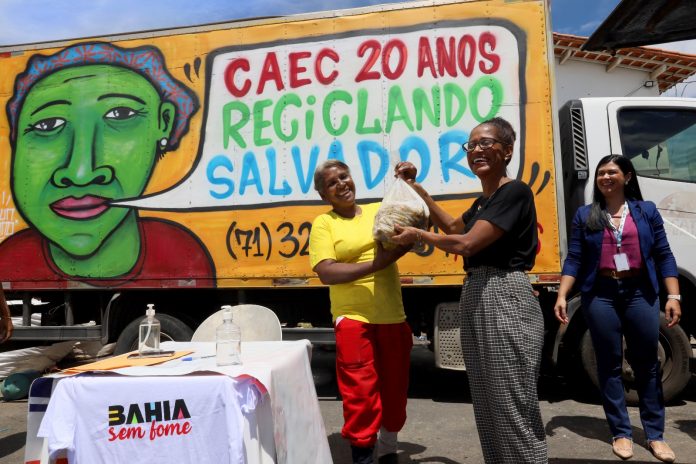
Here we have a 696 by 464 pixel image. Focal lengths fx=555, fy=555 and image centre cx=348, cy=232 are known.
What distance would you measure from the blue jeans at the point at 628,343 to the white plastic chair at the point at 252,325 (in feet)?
6.33

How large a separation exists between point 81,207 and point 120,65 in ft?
4.44

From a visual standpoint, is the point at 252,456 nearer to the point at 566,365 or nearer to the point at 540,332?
the point at 540,332

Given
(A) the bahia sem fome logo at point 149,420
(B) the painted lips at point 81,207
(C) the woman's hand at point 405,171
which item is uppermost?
(B) the painted lips at point 81,207

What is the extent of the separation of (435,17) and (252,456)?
3.84 meters

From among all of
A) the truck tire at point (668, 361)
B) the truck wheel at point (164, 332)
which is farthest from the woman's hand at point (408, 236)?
the truck wheel at point (164, 332)

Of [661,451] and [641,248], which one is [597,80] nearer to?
[641,248]

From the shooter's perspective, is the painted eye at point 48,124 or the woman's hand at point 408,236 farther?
the painted eye at point 48,124

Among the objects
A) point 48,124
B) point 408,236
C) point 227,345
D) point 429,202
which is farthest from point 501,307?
point 48,124

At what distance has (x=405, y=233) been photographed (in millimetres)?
2461

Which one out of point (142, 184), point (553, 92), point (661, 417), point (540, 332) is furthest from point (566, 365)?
point (142, 184)

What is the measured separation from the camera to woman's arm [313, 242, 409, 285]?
2.68 metres

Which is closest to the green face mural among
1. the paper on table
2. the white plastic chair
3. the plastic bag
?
the white plastic chair

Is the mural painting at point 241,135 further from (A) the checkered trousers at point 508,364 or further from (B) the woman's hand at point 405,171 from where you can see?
(A) the checkered trousers at point 508,364

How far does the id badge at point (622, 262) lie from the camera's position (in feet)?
10.8
